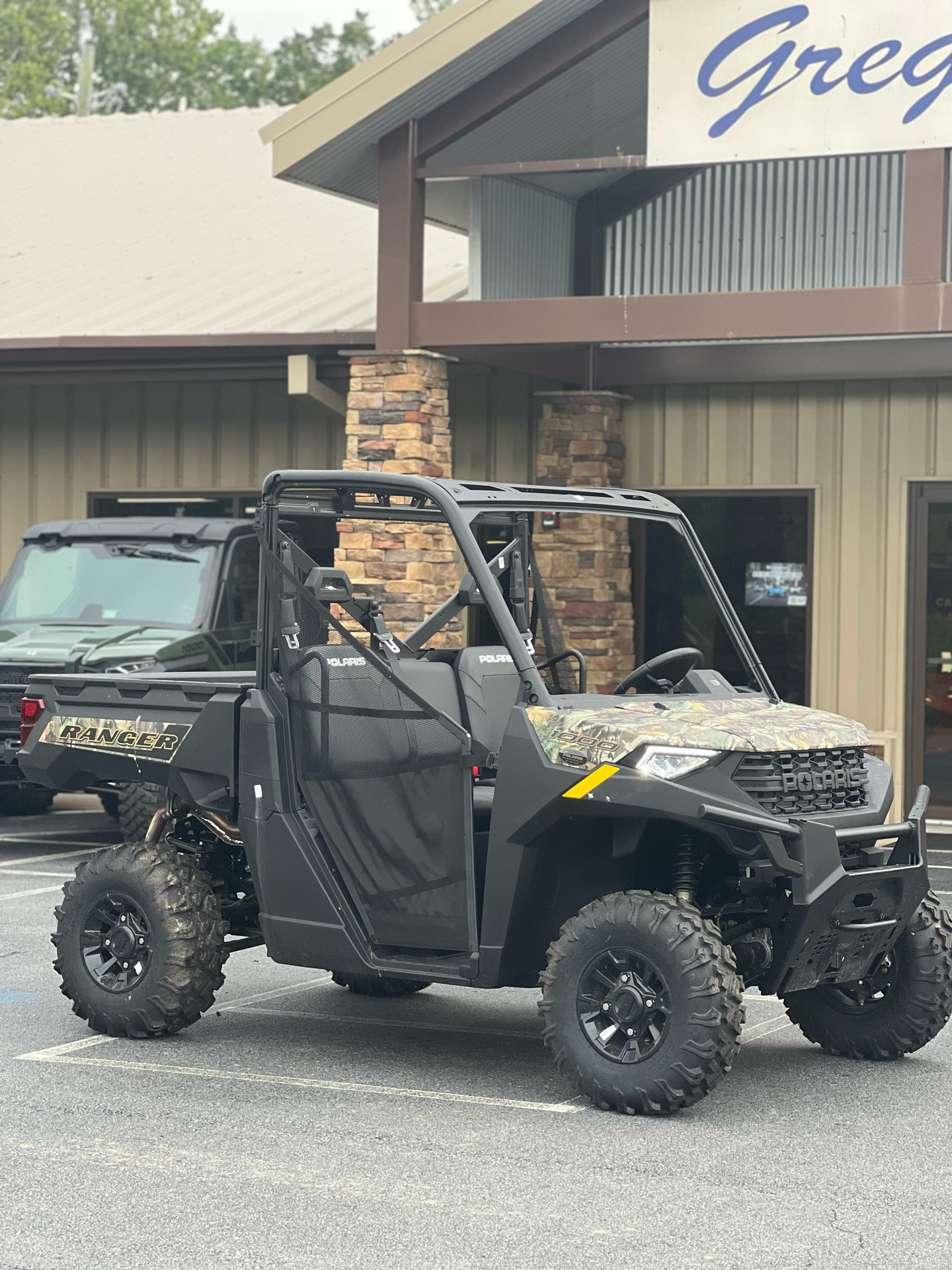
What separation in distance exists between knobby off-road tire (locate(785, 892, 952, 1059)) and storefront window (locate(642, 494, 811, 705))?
781 cm

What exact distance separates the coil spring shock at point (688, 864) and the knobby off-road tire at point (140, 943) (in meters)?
1.94

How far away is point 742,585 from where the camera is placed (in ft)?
50.3

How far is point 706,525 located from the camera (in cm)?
1534

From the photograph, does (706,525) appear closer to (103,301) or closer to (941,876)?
(941,876)

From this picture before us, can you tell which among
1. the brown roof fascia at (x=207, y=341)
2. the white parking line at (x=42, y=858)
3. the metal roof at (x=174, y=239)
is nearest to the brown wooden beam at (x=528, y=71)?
the brown roof fascia at (x=207, y=341)

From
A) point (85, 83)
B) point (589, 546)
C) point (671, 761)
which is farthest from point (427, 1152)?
point (85, 83)

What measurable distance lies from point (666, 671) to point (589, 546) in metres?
7.41

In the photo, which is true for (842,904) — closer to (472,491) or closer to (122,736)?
(472,491)

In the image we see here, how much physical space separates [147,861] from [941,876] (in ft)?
21.4

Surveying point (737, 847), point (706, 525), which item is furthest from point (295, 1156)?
point (706, 525)

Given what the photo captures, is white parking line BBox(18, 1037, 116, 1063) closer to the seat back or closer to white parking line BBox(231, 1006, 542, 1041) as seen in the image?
white parking line BBox(231, 1006, 542, 1041)

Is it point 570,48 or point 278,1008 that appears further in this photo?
point 570,48

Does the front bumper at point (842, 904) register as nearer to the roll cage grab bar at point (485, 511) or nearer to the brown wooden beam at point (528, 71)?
the roll cage grab bar at point (485, 511)

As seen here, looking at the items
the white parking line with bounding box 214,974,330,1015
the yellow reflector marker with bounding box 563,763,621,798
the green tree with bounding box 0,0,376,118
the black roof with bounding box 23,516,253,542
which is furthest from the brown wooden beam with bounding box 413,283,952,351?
the green tree with bounding box 0,0,376,118
